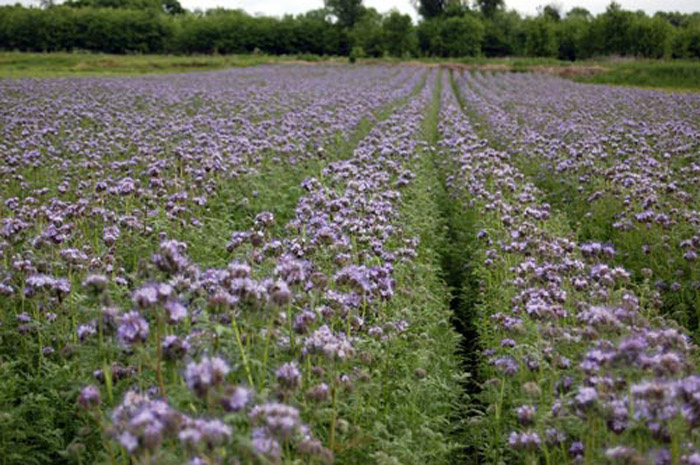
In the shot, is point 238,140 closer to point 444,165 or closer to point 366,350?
point 444,165

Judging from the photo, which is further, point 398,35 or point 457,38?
point 398,35

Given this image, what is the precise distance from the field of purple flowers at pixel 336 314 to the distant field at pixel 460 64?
30.8m

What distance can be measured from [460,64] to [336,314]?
61.0 meters

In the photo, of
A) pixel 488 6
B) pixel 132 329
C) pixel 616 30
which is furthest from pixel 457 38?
pixel 132 329

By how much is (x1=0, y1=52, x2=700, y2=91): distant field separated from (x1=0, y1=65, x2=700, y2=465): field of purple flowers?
101 ft

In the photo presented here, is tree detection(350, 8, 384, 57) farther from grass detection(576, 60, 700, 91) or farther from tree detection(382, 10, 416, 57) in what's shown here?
grass detection(576, 60, 700, 91)

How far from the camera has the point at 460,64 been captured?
6228 centimetres

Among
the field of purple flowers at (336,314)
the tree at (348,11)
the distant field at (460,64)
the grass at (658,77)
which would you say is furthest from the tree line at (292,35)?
the field of purple flowers at (336,314)

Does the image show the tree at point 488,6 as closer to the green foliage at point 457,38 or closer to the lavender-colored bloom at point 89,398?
the green foliage at point 457,38

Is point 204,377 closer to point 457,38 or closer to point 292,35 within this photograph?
point 457,38

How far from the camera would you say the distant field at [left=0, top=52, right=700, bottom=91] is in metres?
39.8

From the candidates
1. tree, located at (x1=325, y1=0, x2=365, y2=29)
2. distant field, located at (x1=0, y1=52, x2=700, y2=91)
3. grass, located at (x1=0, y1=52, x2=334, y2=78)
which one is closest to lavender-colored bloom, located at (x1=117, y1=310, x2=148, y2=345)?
distant field, located at (x1=0, y1=52, x2=700, y2=91)

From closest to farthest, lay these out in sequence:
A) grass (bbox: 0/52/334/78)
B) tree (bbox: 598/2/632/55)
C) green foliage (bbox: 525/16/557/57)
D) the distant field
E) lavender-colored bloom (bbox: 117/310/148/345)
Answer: lavender-colored bloom (bbox: 117/310/148/345)
the distant field
grass (bbox: 0/52/334/78)
tree (bbox: 598/2/632/55)
green foliage (bbox: 525/16/557/57)

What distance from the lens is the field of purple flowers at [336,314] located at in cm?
299
